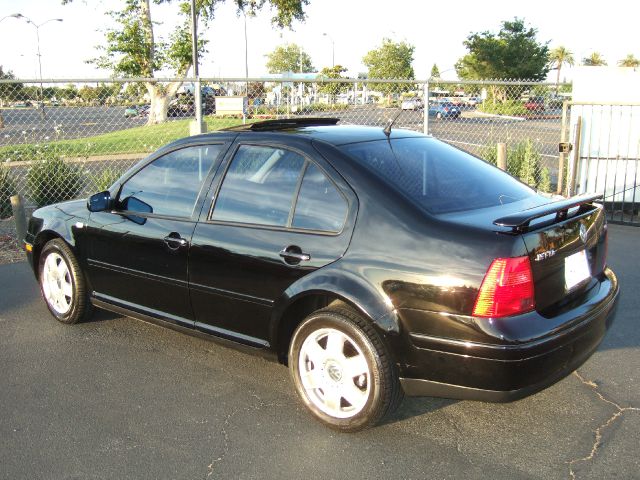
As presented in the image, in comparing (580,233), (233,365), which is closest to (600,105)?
(580,233)

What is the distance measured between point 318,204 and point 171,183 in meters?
1.26

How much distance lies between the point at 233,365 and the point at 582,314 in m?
2.20

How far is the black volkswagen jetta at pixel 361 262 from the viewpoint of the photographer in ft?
9.34

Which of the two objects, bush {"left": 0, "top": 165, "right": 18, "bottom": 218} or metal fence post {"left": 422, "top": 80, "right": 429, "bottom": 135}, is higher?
metal fence post {"left": 422, "top": 80, "right": 429, "bottom": 135}

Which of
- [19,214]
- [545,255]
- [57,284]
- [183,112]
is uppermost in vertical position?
[183,112]

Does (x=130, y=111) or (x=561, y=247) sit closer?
(x=561, y=247)

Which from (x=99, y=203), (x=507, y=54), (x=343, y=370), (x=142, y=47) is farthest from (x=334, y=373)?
(x=507, y=54)

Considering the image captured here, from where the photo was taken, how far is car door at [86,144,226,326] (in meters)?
3.92

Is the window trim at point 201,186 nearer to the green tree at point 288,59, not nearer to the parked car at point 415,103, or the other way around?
the parked car at point 415,103

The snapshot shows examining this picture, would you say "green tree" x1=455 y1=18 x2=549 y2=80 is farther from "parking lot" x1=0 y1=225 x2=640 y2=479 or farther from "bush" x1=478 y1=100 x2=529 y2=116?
"parking lot" x1=0 y1=225 x2=640 y2=479

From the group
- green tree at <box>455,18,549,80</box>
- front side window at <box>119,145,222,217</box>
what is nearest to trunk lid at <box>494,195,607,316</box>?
front side window at <box>119,145,222,217</box>

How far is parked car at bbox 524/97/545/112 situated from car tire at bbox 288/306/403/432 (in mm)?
10098

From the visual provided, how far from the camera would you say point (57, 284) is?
16.3 feet

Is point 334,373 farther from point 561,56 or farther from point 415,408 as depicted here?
point 561,56
